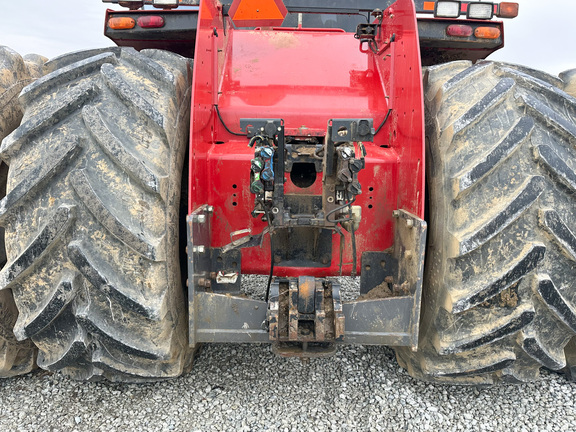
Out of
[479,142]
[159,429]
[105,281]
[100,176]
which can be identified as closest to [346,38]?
[479,142]

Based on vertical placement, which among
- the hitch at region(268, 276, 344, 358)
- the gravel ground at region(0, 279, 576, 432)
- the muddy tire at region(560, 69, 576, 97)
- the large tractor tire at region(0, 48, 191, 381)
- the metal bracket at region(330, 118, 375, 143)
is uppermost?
the muddy tire at region(560, 69, 576, 97)

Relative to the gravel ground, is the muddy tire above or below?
above

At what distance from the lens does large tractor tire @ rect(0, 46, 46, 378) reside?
243 cm

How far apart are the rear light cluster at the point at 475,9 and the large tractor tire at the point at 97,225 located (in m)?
1.75

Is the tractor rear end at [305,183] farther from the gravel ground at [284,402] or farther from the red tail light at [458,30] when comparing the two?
the red tail light at [458,30]

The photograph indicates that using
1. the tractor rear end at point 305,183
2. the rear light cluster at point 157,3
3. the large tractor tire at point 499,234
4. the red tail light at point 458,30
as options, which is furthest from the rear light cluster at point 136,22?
Result: the large tractor tire at point 499,234

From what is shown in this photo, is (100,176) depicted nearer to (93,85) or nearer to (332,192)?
(93,85)

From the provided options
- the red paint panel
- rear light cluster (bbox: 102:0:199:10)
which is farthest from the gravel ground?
rear light cluster (bbox: 102:0:199:10)

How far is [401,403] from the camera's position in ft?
7.86

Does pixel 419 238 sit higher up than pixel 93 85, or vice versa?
pixel 93 85

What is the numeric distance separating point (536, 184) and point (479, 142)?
279 mm

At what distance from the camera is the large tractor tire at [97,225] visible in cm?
182

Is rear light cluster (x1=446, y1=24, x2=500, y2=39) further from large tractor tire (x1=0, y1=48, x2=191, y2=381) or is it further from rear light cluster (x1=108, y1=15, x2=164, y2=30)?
large tractor tire (x1=0, y1=48, x2=191, y2=381)

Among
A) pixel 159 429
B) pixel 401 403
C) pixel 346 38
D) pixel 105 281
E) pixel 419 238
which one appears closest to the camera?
pixel 105 281
